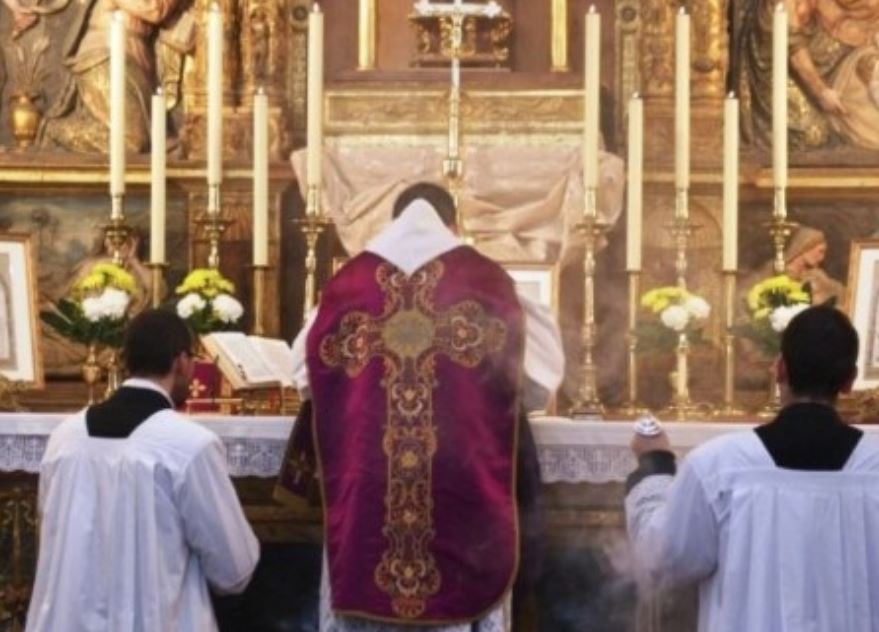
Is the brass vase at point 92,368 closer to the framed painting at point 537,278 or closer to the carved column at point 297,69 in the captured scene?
the framed painting at point 537,278

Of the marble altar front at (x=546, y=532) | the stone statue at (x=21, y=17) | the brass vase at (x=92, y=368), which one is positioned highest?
the stone statue at (x=21, y=17)

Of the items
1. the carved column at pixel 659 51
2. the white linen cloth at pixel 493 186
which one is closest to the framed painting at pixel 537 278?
the white linen cloth at pixel 493 186

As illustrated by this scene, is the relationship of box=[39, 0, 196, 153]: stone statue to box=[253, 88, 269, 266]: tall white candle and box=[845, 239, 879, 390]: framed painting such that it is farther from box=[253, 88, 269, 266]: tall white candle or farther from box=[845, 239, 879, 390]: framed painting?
box=[845, 239, 879, 390]: framed painting

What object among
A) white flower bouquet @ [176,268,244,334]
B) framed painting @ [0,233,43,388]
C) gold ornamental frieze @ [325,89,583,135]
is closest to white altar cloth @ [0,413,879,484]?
white flower bouquet @ [176,268,244,334]

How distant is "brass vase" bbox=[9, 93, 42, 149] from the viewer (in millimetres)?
10453

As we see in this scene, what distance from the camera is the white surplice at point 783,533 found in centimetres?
534

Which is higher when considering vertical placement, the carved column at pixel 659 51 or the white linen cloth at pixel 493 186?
the carved column at pixel 659 51

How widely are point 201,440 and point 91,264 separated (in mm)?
4229

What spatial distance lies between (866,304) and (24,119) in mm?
4388

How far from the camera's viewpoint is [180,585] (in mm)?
6199

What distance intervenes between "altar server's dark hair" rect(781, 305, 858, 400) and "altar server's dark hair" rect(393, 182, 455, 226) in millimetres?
1639

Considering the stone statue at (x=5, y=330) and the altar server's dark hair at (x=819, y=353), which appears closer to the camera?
the altar server's dark hair at (x=819, y=353)

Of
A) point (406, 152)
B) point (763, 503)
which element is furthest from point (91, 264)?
point (763, 503)

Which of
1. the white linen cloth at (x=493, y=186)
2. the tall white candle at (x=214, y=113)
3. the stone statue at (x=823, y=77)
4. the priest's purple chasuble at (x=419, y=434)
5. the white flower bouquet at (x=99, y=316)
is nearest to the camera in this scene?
the priest's purple chasuble at (x=419, y=434)
